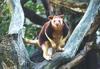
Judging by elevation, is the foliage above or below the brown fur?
below

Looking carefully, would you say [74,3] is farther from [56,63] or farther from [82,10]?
[56,63]

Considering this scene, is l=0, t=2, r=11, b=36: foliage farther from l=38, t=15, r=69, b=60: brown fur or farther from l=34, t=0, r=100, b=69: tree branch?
l=34, t=0, r=100, b=69: tree branch

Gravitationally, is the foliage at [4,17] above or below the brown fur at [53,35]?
below

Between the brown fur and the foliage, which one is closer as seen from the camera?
the brown fur

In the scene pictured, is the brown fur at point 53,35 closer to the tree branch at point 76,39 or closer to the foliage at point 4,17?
the tree branch at point 76,39

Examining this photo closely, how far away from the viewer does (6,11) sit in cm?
515

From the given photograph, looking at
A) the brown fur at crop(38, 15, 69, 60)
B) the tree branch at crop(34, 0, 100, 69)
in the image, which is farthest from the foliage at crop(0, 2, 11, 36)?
the tree branch at crop(34, 0, 100, 69)

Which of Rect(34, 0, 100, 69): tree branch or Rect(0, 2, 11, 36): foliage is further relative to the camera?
Rect(0, 2, 11, 36): foliage

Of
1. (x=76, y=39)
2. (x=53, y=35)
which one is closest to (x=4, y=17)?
(x=53, y=35)

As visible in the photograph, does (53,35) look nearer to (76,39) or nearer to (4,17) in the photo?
(76,39)

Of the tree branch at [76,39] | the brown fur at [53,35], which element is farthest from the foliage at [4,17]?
the tree branch at [76,39]

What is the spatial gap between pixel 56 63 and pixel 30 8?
2.72 meters

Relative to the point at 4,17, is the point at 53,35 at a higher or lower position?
higher

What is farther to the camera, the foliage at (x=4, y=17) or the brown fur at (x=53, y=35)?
the foliage at (x=4, y=17)
